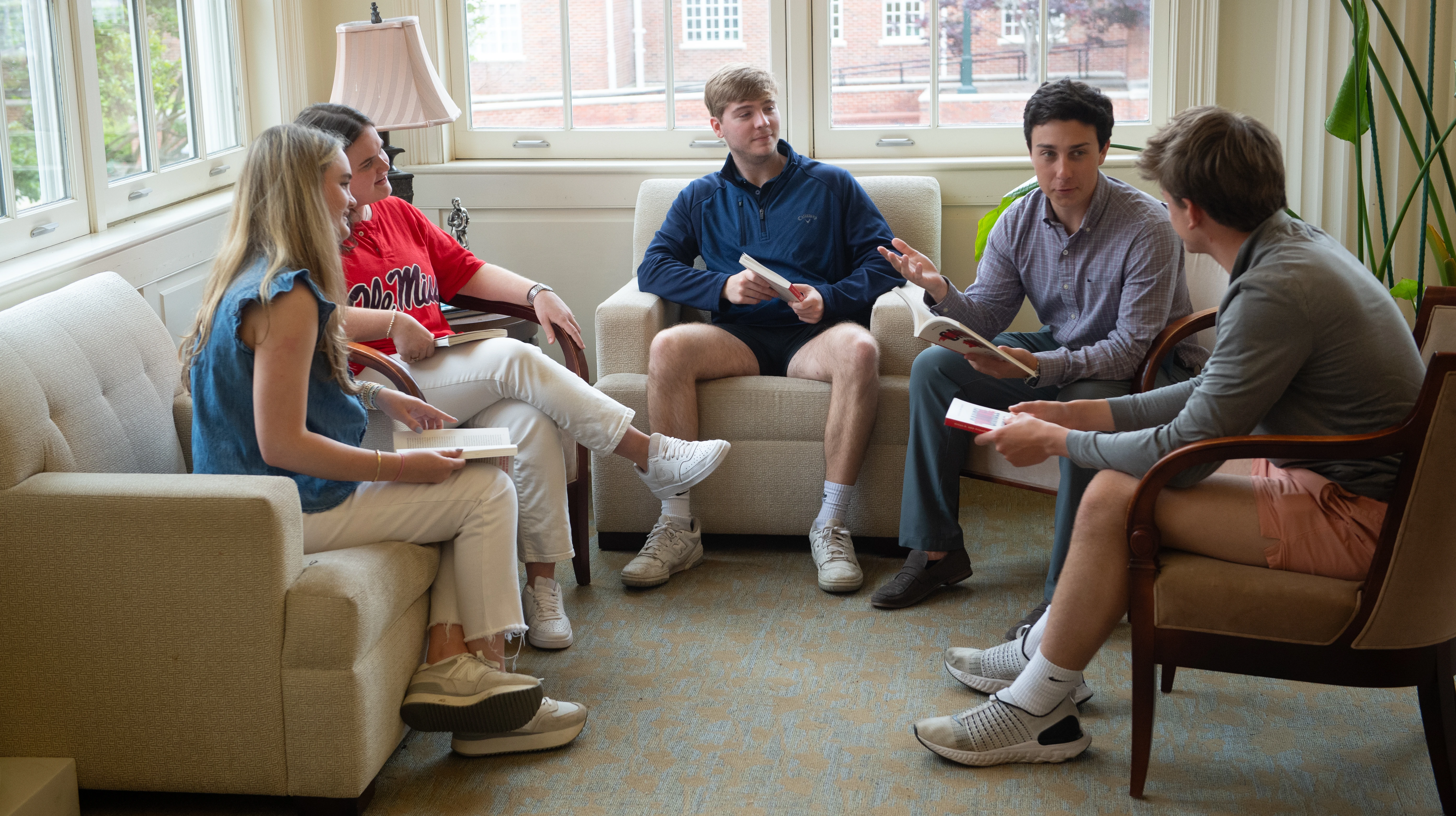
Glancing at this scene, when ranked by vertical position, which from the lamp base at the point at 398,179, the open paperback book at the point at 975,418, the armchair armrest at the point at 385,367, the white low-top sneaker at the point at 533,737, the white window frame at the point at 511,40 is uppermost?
the white window frame at the point at 511,40

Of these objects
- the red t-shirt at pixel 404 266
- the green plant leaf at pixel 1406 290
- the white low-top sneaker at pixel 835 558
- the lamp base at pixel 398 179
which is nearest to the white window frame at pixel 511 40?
the lamp base at pixel 398 179

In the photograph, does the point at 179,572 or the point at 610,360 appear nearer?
the point at 179,572

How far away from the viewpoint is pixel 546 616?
2646mm

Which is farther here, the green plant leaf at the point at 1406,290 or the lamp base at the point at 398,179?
the lamp base at the point at 398,179

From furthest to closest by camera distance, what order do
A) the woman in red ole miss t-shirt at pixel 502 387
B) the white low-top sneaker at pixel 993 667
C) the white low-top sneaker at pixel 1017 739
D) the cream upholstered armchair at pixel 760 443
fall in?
1. the cream upholstered armchair at pixel 760 443
2. the woman in red ole miss t-shirt at pixel 502 387
3. the white low-top sneaker at pixel 993 667
4. the white low-top sneaker at pixel 1017 739

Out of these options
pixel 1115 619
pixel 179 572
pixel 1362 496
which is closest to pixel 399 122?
pixel 179 572

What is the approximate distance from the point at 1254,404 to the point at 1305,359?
0.10 metres

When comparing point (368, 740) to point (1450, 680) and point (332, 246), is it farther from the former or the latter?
point (1450, 680)

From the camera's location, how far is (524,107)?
405 centimetres

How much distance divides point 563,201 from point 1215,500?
8.28 feet

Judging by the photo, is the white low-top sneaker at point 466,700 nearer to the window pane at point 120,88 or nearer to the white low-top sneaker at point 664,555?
the white low-top sneaker at point 664,555

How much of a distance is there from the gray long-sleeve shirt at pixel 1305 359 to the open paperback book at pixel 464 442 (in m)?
1.12

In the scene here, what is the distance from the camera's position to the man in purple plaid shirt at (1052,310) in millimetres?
2660

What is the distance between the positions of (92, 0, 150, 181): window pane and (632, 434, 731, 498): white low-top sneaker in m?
1.43
